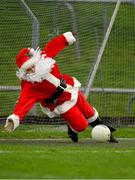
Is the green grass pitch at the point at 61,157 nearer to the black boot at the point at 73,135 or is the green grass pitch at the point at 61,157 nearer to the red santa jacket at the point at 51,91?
the black boot at the point at 73,135

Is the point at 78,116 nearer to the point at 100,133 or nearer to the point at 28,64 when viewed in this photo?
the point at 100,133

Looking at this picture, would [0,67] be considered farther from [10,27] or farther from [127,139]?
[127,139]

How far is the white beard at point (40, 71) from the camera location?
11.6 m

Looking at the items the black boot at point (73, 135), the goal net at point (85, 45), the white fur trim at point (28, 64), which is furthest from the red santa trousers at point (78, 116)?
the goal net at point (85, 45)

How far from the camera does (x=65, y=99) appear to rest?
11.8m

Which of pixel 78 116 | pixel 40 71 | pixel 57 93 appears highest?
pixel 40 71

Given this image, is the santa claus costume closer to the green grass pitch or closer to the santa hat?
the santa hat

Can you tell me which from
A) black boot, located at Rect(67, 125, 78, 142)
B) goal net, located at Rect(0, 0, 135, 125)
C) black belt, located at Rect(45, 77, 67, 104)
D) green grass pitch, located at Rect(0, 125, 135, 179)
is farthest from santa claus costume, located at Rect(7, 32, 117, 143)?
goal net, located at Rect(0, 0, 135, 125)

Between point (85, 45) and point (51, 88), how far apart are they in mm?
3414

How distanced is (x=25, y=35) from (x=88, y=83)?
4.53 ft

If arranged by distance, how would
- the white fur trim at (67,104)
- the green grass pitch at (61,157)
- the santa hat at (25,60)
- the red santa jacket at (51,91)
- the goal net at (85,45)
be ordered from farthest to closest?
1. the goal net at (85,45)
2. the white fur trim at (67,104)
3. the santa hat at (25,60)
4. the red santa jacket at (51,91)
5. the green grass pitch at (61,157)

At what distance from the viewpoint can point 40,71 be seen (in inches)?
458

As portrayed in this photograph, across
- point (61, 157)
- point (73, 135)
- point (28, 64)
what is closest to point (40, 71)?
point (28, 64)

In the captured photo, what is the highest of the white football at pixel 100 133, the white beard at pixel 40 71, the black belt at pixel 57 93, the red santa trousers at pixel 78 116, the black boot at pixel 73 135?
the white beard at pixel 40 71
